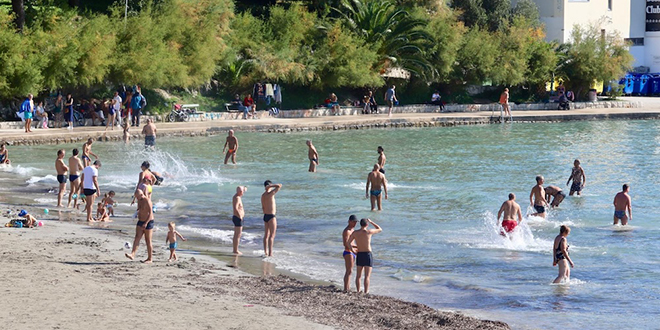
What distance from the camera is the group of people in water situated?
15.5 metres

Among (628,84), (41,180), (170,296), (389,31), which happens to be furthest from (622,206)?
(628,84)

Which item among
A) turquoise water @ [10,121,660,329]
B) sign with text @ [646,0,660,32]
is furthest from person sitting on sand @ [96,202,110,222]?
sign with text @ [646,0,660,32]

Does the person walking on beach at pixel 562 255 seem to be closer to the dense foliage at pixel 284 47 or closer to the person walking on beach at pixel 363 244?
the person walking on beach at pixel 363 244

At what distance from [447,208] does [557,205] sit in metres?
2.69

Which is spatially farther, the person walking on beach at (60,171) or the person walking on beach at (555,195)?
the person walking on beach at (555,195)

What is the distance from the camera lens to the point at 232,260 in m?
16.8

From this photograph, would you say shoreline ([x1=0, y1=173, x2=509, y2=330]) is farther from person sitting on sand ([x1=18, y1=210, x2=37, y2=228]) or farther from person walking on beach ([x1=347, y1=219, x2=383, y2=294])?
person sitting on sand ([x1=18, y1=210, x2=37, y2=228])

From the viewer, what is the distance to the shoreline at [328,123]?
35.0m

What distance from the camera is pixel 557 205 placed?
23.3 m

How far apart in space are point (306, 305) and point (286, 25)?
36274 mm

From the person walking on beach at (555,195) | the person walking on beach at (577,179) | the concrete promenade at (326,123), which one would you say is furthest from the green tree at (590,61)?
the person walking on beach at (555,195)

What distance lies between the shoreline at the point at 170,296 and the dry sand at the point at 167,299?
0.04ft

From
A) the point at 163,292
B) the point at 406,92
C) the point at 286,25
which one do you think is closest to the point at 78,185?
the point at 163,292

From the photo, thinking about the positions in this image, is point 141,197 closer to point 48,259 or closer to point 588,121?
point 48,259
